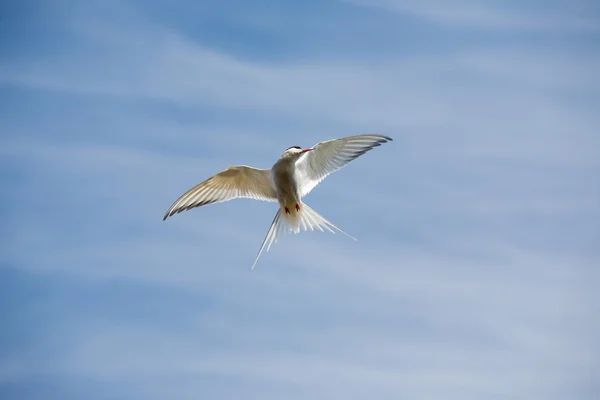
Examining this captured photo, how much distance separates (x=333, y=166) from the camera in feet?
37.7

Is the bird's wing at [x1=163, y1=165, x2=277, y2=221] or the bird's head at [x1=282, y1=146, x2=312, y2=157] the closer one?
the bird's head at [x1=282, y1=146, x2=312, y2=157]

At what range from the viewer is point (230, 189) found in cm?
1224

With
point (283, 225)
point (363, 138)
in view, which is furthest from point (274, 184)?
point (363, 138)

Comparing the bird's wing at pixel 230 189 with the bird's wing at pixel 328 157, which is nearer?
the bird's wing at pixel 328 157

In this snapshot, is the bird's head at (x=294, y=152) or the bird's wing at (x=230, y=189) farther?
the bird's wing at (x=230, y=189)

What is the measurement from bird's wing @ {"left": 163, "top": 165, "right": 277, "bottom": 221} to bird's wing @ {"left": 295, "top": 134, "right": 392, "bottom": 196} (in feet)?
1.78

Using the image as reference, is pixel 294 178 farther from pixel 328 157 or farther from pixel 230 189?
pixel 230 189

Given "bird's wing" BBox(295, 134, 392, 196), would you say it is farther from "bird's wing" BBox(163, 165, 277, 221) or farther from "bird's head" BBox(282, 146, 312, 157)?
"bird's wing" BBox(163, 165, 277, 221)

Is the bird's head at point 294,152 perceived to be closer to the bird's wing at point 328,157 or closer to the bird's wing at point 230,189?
the bird's wing at point 328,157

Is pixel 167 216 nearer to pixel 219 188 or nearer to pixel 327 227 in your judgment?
pixel 219 188

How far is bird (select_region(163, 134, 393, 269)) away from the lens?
442 inches

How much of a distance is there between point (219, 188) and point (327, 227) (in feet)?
6.19

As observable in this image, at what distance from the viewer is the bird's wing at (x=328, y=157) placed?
11.1m

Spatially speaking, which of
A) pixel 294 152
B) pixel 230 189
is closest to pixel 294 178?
pixel 294 152
